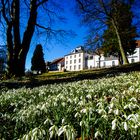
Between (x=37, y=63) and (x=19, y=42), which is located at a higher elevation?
(x=37, y=63)

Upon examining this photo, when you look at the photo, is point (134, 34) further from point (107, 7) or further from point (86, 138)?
point (86, 138)

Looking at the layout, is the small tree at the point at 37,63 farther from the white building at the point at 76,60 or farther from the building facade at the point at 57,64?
the building facade at the point at 57,64

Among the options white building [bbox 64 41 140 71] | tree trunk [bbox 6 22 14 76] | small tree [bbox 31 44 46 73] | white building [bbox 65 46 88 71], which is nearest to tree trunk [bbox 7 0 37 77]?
tree trunk [bbox 6 22 14 76]

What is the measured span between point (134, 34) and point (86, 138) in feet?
134

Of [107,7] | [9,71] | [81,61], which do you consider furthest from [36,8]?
[81,61]

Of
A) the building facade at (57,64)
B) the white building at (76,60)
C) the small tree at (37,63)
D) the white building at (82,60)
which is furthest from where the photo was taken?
the building facade at (57,64)

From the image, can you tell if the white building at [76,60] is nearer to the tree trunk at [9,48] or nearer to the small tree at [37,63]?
the small tree at [37,63]

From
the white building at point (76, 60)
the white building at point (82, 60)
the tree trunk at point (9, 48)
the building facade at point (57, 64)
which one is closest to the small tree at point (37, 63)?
the white building at point (82, 60)

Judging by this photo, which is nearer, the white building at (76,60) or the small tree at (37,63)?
the small tree at (37,63)

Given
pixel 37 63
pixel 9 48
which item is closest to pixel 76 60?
pixel 37 63

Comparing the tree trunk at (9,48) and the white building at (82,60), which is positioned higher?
the white building at (82,60)

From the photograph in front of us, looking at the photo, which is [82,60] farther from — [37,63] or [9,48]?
[9,48]

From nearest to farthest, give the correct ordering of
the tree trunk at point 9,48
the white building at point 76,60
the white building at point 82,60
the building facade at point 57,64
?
the tree trunk at point 9,48 < the white building at point 82,60 < the white building at point 76,60 < the building facade at point 57,64

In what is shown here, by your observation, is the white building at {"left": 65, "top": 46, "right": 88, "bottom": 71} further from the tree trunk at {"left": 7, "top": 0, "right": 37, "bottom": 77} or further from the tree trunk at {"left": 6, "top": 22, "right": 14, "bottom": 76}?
the tree trunk at {"left": 6, "top": 22, "right": 14, "bottom": 76}
